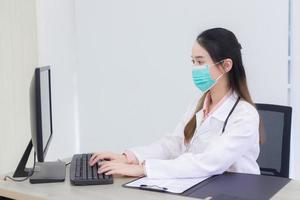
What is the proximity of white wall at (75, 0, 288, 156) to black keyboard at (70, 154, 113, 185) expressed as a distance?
1221mm

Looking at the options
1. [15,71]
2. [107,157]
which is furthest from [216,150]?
[15,71]

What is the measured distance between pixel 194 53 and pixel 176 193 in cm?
63

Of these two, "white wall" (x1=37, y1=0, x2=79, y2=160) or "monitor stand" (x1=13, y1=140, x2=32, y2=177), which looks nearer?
"monitor stand" (x1=13, y1=140, x2=32, y2=177)

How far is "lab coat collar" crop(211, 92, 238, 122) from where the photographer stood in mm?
1650

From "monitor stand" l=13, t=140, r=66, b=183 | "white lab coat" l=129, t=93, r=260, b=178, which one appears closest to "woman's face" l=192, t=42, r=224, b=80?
"white lab coat" l=129, t=93, r=260, b=178

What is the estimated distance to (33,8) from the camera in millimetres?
3059

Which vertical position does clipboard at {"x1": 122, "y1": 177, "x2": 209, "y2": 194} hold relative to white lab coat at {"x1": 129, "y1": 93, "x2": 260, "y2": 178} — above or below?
below

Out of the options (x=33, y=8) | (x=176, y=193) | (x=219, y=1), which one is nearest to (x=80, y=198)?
(x=176, y=193)

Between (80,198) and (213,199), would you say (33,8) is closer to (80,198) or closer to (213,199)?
(80,198)

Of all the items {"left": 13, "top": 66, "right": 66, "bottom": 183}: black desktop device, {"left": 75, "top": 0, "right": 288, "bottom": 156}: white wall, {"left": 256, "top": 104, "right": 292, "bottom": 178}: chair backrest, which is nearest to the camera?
{"left": 13, "top": 66, "right": 66, "bottom": 183}: black desktop device

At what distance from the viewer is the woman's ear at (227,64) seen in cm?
169

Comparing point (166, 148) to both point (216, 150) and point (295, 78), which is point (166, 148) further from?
point (295, 78)

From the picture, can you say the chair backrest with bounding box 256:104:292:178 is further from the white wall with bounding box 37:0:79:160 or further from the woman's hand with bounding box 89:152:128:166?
the white wall with bounding box 37:0:79:160

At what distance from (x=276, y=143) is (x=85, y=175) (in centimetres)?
90
